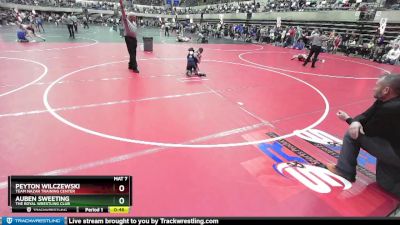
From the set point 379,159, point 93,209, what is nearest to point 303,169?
point 379,159

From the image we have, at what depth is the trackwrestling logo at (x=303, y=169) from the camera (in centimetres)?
329

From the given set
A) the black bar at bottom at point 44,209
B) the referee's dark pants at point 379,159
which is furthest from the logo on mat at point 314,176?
the black bar at bottom at point 44,209

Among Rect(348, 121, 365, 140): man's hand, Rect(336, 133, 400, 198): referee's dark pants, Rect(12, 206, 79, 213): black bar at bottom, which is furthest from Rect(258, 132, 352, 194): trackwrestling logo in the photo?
Rect(12, 206, 79, 213): black bar at bottom

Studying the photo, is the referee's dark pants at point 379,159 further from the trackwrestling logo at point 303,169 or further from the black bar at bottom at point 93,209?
the black bar at bottom at point 93,209

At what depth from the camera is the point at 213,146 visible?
4121mm

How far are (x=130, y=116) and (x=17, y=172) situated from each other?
2223 millimetres

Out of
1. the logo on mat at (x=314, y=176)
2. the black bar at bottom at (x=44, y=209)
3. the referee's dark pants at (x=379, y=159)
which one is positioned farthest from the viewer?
the logo on mat at (x=314, y=176)

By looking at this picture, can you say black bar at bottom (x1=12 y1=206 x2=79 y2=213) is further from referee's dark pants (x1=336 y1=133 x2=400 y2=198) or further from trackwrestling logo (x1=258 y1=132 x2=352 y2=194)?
referee's dark pants (x1=336 y1=133 x2=400 y2=198)

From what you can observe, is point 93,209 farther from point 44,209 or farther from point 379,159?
point 379,159

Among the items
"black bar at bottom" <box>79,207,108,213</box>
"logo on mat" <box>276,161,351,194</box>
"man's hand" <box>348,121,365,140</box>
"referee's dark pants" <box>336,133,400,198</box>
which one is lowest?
"logo on mat" <box>276,161,351,194</box>

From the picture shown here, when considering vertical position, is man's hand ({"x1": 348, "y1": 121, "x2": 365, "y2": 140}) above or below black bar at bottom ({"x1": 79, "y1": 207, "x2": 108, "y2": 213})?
above

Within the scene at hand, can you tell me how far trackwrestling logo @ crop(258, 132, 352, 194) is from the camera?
3293mm

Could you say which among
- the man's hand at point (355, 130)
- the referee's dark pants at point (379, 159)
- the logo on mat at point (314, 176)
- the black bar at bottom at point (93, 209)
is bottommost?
the logo on mat at point (314, 176)

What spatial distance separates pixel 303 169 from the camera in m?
3.61
